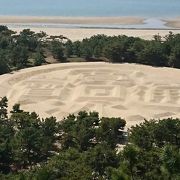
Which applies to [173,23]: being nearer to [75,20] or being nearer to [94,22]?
[94,22]

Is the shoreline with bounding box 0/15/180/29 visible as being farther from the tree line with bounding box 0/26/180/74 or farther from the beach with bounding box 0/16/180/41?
the tree line with bounding box 0/26/180/74

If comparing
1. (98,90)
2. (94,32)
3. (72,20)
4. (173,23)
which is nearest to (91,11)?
(72,20)

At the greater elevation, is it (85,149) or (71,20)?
(71,20)

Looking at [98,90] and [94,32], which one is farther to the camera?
[94,32]

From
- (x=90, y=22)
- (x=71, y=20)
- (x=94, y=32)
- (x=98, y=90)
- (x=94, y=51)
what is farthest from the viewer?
(x=71, y=20)

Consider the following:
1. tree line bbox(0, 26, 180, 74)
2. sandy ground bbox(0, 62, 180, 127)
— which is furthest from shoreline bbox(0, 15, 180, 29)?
sandy ground bbox(0, 62, 180, 127)

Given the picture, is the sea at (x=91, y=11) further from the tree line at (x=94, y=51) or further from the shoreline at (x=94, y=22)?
the tree line at (x=94, y=51)
